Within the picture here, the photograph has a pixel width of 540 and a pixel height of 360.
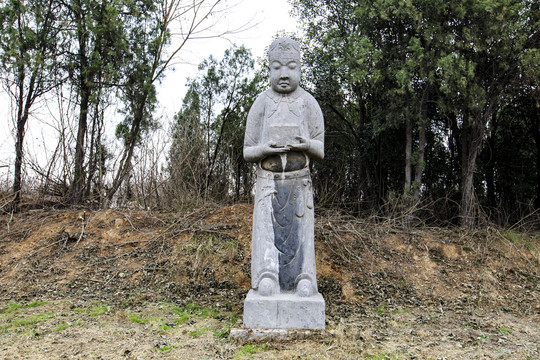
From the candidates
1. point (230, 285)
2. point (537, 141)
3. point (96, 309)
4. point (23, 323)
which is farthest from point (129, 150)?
point (537, 141)

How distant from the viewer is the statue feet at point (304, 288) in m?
4.45

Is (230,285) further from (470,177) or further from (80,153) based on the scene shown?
(470,177)

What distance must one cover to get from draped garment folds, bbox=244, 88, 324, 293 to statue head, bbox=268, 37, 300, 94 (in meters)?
0.12

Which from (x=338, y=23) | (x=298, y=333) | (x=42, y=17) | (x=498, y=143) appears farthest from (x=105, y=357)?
(x=498, y=143)

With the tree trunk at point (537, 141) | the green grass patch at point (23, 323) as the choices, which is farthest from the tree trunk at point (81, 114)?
the tree trunk at point (537, 141)

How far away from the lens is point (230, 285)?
6.47 meters

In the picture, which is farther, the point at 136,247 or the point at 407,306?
the point at 136,247

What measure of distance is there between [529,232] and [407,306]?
405 centimetres

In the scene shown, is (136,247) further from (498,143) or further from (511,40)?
(498,143)

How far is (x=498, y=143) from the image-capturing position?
35.7ft

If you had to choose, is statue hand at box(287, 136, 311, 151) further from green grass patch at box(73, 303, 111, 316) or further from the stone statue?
green grass patch at box(73, 303, 111, 316)

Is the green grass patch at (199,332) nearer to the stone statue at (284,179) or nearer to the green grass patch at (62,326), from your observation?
the stone statue at (284,179)

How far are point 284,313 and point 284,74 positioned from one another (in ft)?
7.62

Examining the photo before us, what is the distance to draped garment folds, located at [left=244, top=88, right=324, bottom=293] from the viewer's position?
4.60m
